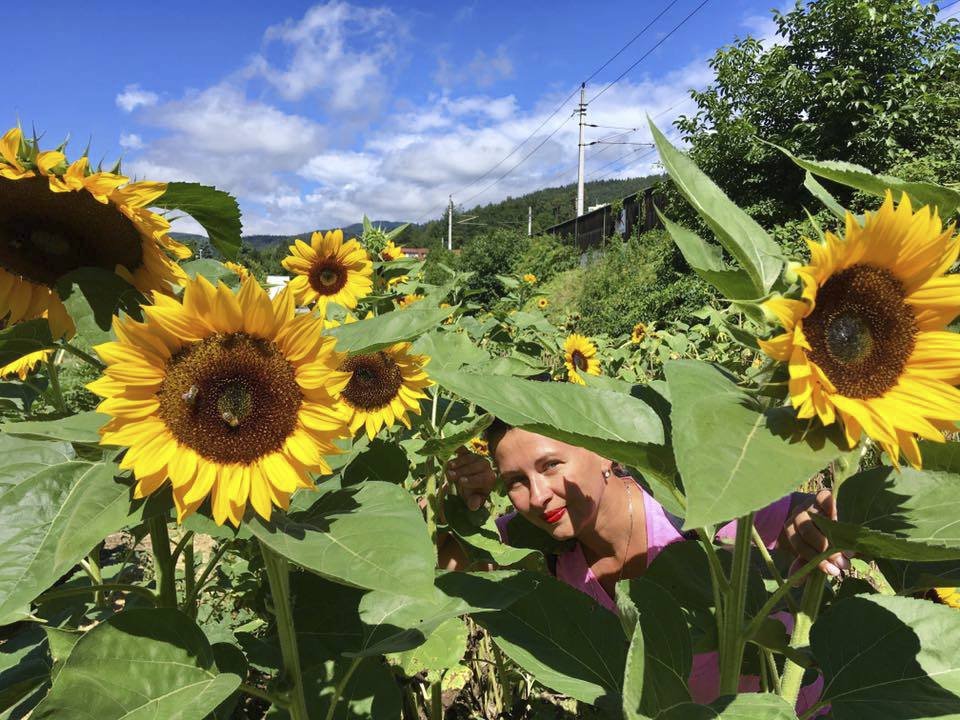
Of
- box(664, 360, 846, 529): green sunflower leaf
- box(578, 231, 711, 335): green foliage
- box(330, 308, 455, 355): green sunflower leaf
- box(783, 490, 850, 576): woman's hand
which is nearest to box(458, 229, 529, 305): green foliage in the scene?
box(578, 231, 711, 335): green foliage

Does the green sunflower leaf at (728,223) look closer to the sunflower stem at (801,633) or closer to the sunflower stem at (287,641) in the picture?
the sunflower stem at (801,633)

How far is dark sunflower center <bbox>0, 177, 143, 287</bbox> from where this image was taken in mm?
915

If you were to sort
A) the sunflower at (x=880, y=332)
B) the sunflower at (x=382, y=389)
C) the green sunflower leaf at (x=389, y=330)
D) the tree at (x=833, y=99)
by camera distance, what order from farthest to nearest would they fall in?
the tree at (x=833, y=99) → the sunflower at (x=382, y=389) → the green sunflower leaf at (x=389, y=330) → the sunflower at (x=880, y=332)

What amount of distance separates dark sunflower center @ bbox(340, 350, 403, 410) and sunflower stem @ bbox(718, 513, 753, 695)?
53.5 inches

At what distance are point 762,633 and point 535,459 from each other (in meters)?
0.69

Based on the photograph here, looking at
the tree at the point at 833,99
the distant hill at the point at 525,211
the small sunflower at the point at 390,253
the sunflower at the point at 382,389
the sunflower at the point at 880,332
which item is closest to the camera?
the sunflower at the point at 880,332

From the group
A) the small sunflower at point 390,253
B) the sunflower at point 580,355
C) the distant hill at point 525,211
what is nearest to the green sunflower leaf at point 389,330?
the small sunflower at point 390,253

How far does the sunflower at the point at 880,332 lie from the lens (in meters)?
0.66

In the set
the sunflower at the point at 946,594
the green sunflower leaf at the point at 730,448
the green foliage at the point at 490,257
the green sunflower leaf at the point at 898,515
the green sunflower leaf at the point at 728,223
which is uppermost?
the green foliage at the point at 490,257

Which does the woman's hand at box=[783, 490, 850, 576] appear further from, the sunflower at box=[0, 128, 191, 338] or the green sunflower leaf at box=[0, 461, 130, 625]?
the sunflower at box=[0, 128, 191, 338]

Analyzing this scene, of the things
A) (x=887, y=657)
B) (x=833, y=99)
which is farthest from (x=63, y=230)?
(x=833, y=99)

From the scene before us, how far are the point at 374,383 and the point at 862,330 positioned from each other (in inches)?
61.0

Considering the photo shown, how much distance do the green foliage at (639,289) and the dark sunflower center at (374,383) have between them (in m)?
9.72

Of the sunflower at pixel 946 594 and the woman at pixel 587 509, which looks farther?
the sunflower at pixel 946 594
